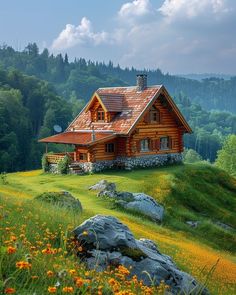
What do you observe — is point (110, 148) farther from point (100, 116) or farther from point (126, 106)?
point (126, 106)

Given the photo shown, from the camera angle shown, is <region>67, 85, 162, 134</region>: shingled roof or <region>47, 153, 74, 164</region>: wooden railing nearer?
<region>67, 85, 162, 134</region>: shingled roof

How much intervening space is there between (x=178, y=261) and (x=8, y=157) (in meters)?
69.3

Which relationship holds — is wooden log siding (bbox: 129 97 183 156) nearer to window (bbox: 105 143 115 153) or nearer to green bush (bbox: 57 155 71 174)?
window (bbox: 105 143 115 153)

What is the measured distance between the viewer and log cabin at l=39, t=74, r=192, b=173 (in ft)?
135

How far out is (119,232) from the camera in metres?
11.0

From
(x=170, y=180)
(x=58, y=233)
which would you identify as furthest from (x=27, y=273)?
(x=170, y=180)

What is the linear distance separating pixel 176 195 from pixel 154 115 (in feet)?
38.3

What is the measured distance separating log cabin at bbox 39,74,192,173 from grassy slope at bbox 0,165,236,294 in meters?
2.18

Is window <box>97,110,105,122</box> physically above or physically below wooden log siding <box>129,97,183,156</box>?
above

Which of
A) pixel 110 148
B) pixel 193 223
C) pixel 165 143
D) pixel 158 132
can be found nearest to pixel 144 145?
pixel 158 132

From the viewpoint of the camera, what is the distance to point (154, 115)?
1748 inches

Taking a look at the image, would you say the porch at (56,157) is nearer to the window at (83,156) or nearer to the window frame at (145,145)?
the window at (83,156)

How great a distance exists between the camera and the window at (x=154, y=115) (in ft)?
145

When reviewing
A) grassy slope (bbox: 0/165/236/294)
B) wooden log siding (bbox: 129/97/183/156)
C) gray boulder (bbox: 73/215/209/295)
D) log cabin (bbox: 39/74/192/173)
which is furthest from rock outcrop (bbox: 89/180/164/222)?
gray boulder (bbox: 73/215/209/295)
